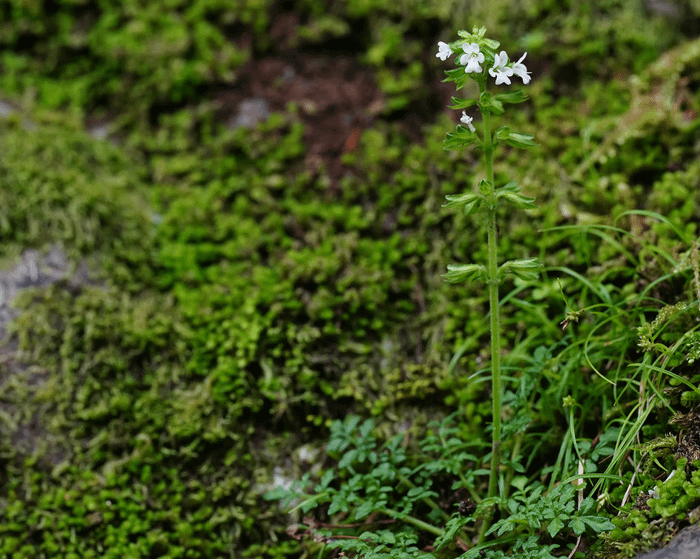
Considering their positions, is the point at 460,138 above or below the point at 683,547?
above

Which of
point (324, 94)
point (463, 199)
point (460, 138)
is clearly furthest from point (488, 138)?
point (324, 94)

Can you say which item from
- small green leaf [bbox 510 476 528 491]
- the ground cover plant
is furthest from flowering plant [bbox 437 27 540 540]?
the ground cover plant

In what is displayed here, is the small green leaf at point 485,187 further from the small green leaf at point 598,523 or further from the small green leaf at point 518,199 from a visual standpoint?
the small green leaf at point 598,523

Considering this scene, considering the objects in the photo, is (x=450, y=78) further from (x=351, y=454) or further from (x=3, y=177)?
(x=3, y=177)

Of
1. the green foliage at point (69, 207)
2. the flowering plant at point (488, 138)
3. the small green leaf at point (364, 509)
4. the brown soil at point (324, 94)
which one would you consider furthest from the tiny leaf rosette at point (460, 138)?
the green foliage at point (69, 207)

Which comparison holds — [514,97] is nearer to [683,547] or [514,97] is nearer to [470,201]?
[470,201]
